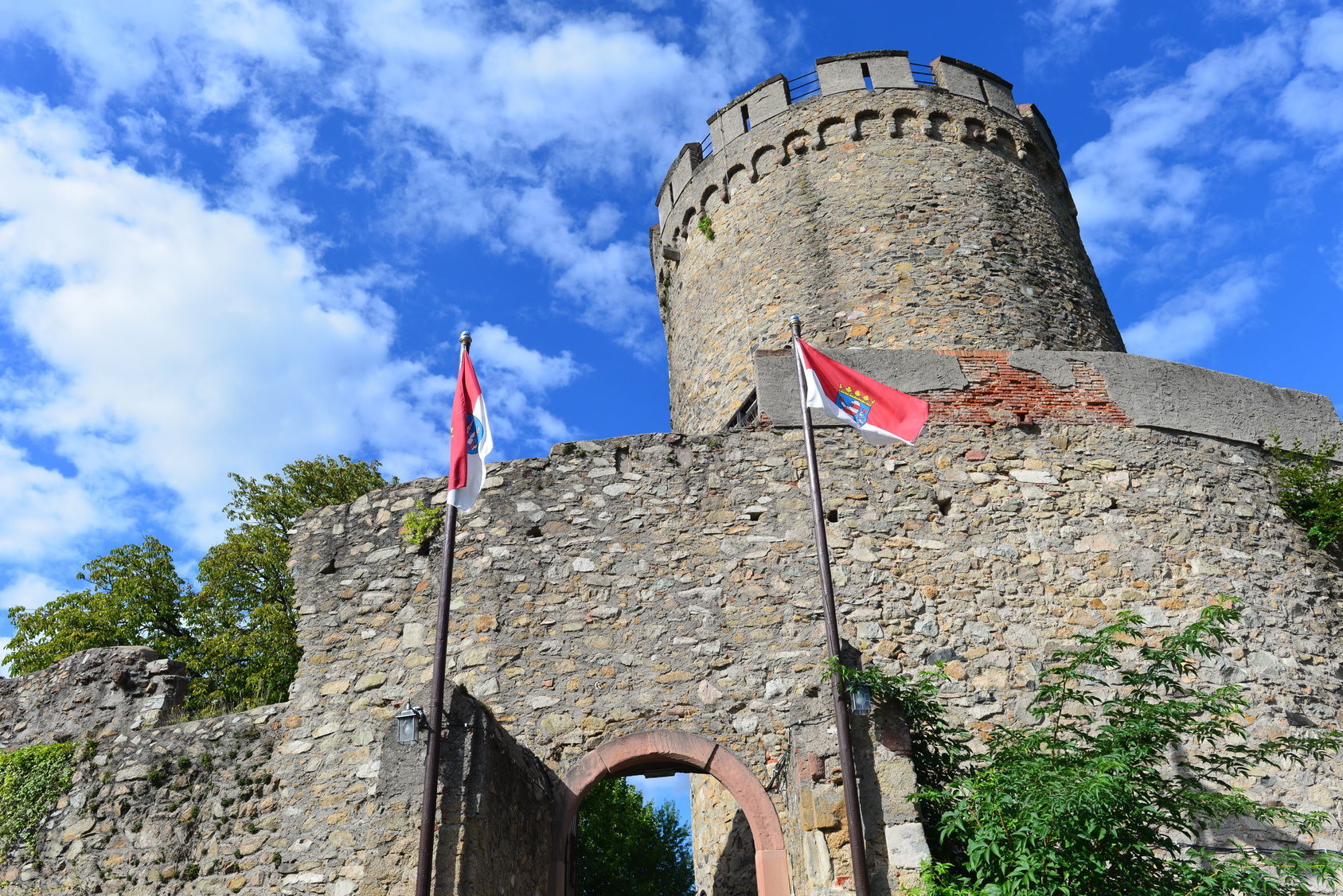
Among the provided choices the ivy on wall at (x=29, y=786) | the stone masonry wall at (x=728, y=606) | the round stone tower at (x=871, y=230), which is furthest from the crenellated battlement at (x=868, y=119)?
the ivy on wall at (x=29, y=786)

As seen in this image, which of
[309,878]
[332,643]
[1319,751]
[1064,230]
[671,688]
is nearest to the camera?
[309,878]

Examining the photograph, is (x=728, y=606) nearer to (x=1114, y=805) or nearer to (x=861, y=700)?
(x=861, y=700)

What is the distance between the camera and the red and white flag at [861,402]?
7.79m

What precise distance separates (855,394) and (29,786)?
771 centimetres

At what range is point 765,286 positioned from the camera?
39.5 feet

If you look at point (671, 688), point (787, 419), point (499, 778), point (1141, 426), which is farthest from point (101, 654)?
point (1141, 426)

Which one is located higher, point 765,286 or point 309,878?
point 765,286

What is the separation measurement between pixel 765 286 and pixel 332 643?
6.99 meters

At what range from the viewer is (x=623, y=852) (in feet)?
66.8

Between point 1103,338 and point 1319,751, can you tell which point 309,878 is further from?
point 1103,338

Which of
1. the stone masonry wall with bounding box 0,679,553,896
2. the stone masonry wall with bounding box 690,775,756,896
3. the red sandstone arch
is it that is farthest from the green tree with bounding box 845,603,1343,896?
the stone masonry wall with bounding box 690,775,756,896

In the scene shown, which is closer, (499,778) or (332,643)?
(499,778)

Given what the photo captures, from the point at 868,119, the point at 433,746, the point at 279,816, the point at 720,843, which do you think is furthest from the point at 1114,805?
the point at 868,119

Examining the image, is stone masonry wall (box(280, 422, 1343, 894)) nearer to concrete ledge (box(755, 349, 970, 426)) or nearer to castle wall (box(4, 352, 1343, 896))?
castle wall (box(4, 352, 1343, 896))
